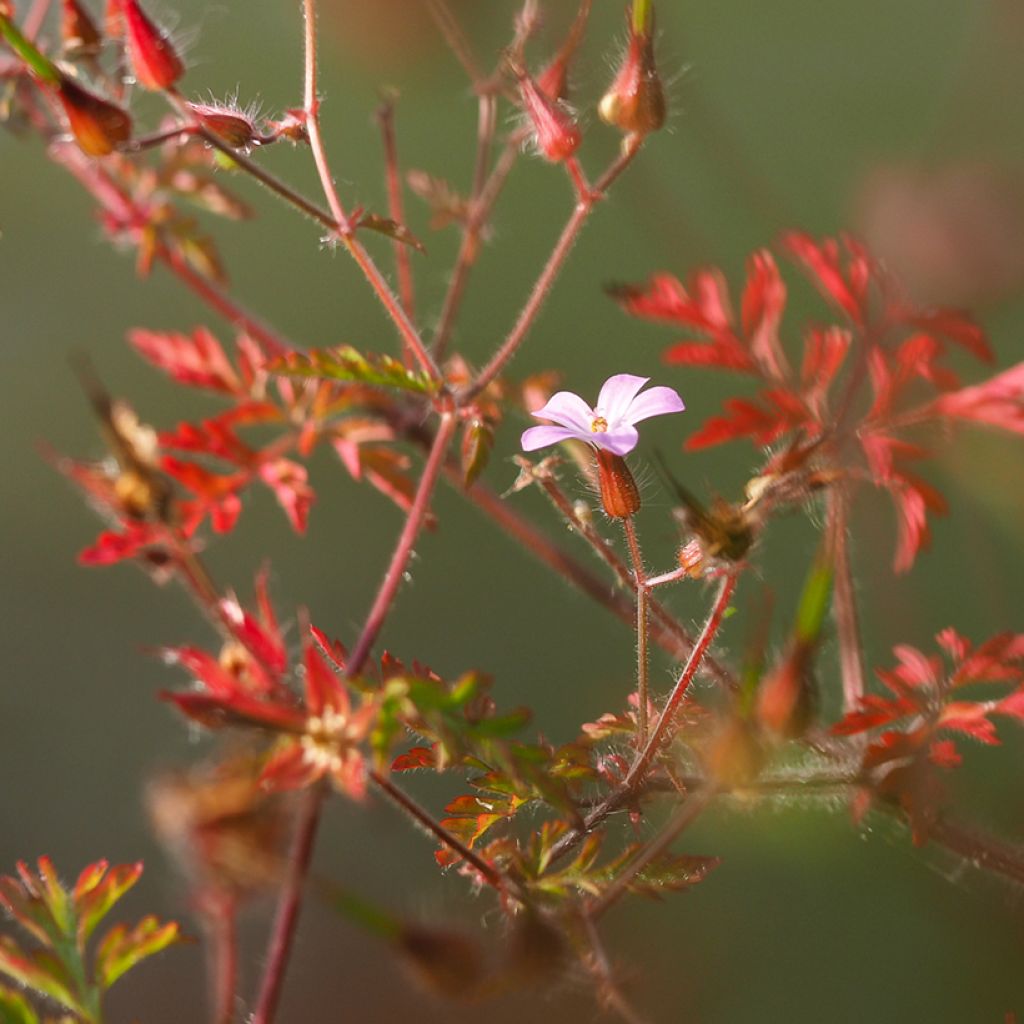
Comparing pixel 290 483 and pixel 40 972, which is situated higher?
pixel 290 483

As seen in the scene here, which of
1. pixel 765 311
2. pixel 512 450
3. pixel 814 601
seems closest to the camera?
pixel 814 601

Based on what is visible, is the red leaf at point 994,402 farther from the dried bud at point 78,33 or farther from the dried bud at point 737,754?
the dried bud at point 78,33

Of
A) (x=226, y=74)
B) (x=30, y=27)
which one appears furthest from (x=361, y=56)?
(x=30, y=27)

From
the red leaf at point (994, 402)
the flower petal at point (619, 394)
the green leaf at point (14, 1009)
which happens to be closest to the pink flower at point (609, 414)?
the flower petal at point (619, 394)

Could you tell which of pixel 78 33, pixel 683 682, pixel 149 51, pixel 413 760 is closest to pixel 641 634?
pixel 683 682

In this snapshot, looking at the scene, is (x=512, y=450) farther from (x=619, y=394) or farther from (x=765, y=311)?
(x=619, y=394)

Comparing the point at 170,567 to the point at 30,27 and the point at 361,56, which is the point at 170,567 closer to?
the point at 30,27

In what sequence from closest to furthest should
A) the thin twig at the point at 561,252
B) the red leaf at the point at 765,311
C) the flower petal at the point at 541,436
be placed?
the flower petal at the point at 541,436 → the thin twig at the point at 561,252 → the red leaf at the point at 765,311
